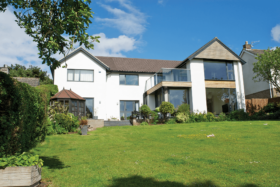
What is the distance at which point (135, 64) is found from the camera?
92.9ft

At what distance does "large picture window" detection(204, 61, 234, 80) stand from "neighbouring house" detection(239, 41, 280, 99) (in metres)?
5.01

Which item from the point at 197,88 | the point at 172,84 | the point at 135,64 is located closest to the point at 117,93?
the point at 135,64

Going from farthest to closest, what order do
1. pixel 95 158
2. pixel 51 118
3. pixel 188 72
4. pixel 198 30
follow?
pixel 188 72 < pixel 198 30 < pixel 51 118 < pixel 95 158

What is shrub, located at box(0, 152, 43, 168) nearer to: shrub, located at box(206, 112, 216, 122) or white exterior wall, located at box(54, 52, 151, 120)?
shrub, located at box(206, 112, 216, 122)

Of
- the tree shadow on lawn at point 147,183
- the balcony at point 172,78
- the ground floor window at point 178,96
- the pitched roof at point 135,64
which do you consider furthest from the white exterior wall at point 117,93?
the tree shadow on lawn at point 147,183

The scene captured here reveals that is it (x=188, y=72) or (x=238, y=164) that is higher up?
(x=188, y=72)

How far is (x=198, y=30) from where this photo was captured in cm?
1664

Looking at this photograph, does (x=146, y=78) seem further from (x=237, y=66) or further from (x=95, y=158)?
(x=95, y=158)

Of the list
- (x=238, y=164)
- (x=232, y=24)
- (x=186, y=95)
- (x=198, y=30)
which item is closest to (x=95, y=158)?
(x=238, y=164)

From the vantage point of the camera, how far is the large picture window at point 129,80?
1024 inches

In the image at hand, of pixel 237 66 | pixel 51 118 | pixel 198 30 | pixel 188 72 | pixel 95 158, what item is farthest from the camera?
pixel 237 66

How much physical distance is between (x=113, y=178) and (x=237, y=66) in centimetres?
→ 2414

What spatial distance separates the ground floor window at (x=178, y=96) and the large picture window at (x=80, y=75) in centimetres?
940

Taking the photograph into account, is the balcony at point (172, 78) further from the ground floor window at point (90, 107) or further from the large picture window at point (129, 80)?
the ground floor window at point (90, 107)
